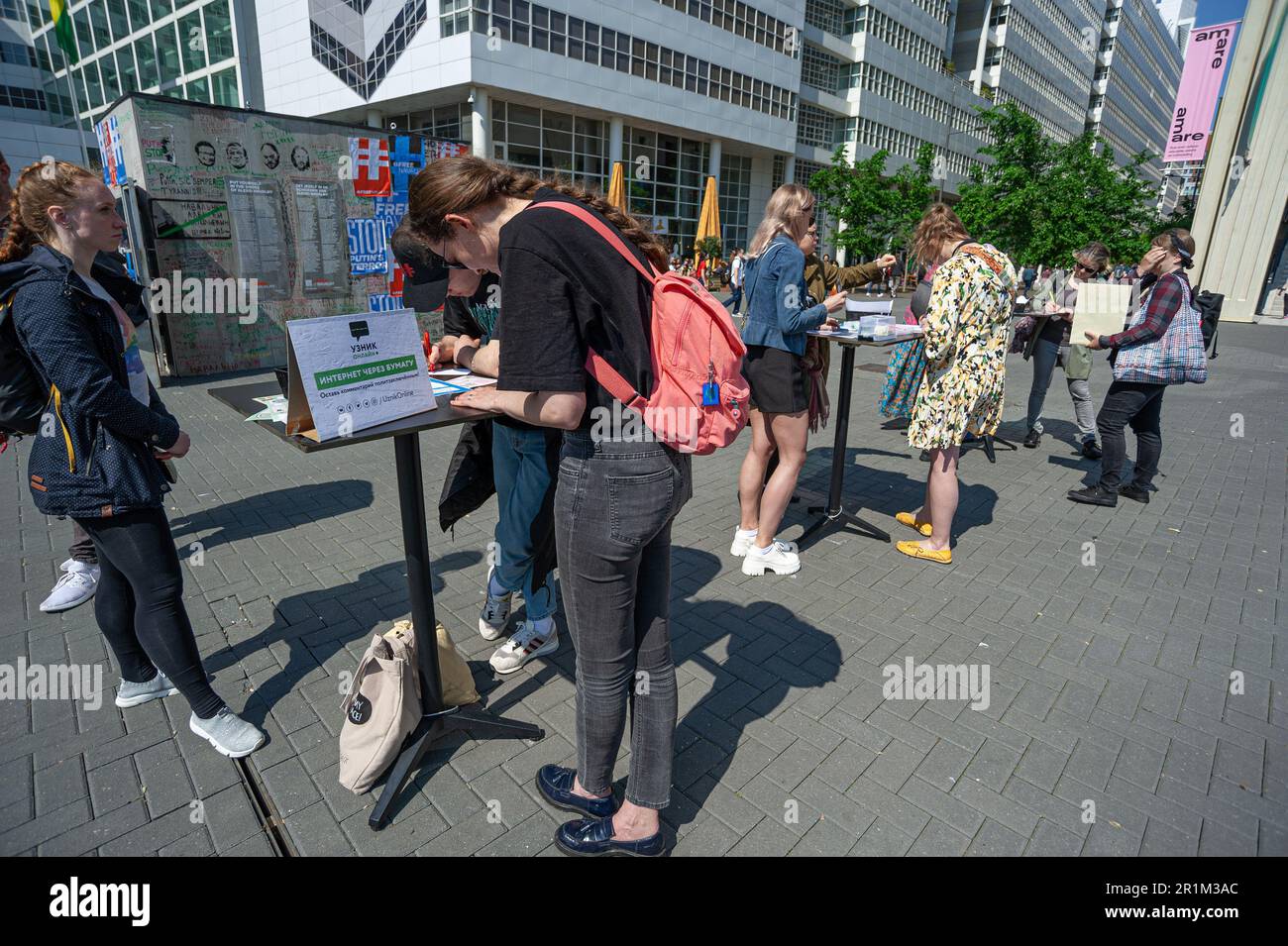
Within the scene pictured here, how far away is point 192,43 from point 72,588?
156 feet

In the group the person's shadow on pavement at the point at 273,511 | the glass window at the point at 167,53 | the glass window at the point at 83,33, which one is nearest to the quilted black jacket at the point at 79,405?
the person's shadow on pavement at the point at 273,511

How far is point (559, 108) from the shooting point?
28688mm

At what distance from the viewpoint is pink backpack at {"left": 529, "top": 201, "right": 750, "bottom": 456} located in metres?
1.71

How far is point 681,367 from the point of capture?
5.71ft

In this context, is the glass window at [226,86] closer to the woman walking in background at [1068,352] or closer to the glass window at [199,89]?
the glass window at [199,89]

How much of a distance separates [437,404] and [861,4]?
5198 cm

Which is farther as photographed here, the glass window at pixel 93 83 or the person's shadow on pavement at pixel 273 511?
the glass window at pixel 93 83

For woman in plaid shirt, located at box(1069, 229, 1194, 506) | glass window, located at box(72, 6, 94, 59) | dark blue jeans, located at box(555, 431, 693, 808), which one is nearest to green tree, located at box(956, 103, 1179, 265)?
woman in plaid shirt, located at box(1069, 229, 1194, 506)

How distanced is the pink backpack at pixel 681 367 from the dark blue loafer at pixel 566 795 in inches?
50.0

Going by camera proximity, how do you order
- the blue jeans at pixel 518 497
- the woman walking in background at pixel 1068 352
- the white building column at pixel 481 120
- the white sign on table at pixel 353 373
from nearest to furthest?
1. the white sign on table at pixel 353 373
2. the blue jeans at pixel 518 497
3. the woman walking in background at pixel 1068 352
4. the white building column at pixel 481 120

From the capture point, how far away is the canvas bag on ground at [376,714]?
94.5 inches

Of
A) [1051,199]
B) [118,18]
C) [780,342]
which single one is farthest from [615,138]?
[118,18]
